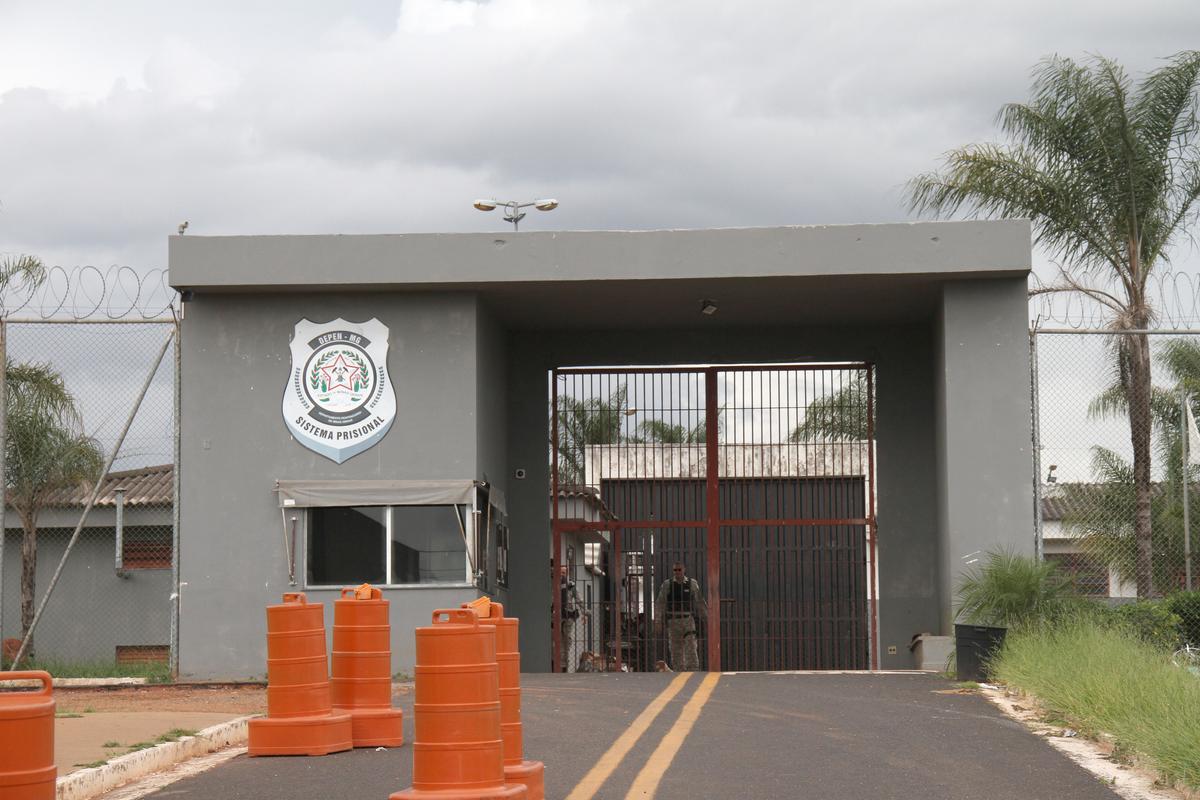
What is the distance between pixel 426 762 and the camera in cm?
770

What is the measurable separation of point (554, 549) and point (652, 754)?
12358 mm

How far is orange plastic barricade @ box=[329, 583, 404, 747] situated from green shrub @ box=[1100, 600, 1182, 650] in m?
9.14

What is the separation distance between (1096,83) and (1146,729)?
1501 centimetres

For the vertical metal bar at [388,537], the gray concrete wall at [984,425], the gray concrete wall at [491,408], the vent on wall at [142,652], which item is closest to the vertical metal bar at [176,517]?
the vertical metal bar at [388,537]

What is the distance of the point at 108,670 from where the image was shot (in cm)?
1962

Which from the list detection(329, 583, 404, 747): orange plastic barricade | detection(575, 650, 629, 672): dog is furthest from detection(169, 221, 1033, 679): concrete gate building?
detection(329, 583, 404, 747): orange plastic barricade

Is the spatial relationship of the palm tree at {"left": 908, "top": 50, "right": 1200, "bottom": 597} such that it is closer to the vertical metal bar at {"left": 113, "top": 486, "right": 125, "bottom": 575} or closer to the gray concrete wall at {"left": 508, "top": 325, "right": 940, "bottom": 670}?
the gray concrete wall at {"left": 508, "top": 325, "right": 940, "bottom": 670}

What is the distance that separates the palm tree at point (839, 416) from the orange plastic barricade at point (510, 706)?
1366 centimetres

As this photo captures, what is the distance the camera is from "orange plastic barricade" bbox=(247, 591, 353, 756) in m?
10.5

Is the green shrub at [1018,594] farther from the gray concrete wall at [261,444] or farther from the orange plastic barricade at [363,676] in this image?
the orange plastic barricade at [363,676]

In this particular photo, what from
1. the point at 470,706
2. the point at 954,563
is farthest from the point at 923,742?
the point at 954,563

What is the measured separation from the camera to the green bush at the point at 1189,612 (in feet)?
58.4

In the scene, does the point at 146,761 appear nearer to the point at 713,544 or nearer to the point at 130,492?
the point at 713,544

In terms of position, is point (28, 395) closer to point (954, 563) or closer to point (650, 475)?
point (650, 475)
